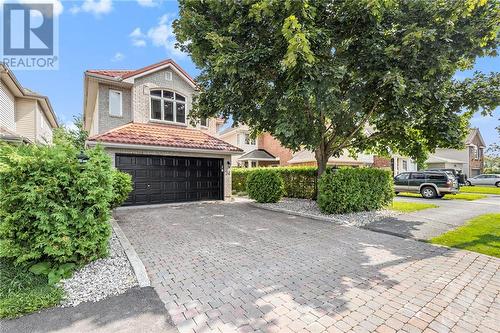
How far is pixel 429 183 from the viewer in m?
17.0

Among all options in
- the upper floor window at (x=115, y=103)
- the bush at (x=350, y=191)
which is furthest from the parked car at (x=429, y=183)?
the upper floor window at (x=115, y=103)

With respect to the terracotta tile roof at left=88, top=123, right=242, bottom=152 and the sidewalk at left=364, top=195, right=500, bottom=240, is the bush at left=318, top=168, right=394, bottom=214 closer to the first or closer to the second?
the sidewalk at left=364, top=195, right=500, bottom=240

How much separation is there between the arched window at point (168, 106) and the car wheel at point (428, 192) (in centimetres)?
1651

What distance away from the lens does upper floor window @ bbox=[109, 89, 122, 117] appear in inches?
516

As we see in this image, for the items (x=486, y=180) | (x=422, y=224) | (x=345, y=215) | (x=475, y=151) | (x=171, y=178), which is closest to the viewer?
(x=422, y=224)

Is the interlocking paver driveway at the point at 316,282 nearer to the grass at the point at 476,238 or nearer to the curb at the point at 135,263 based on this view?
the curb at the point at 135,263

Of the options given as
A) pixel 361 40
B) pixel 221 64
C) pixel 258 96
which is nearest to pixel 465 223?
pixel 361 40

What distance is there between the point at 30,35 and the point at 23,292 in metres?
9.44

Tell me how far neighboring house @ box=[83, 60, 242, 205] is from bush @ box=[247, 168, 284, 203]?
2.01 meters

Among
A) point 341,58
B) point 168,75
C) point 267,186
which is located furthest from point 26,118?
point 341,58

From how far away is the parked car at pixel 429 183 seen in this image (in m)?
16.4

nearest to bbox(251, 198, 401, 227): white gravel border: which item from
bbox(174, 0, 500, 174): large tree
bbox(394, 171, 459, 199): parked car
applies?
bbox(174, 0, 500, 174): large tree

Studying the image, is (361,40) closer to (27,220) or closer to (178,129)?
(27,220)

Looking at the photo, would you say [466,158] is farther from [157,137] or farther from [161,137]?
[157,137]
